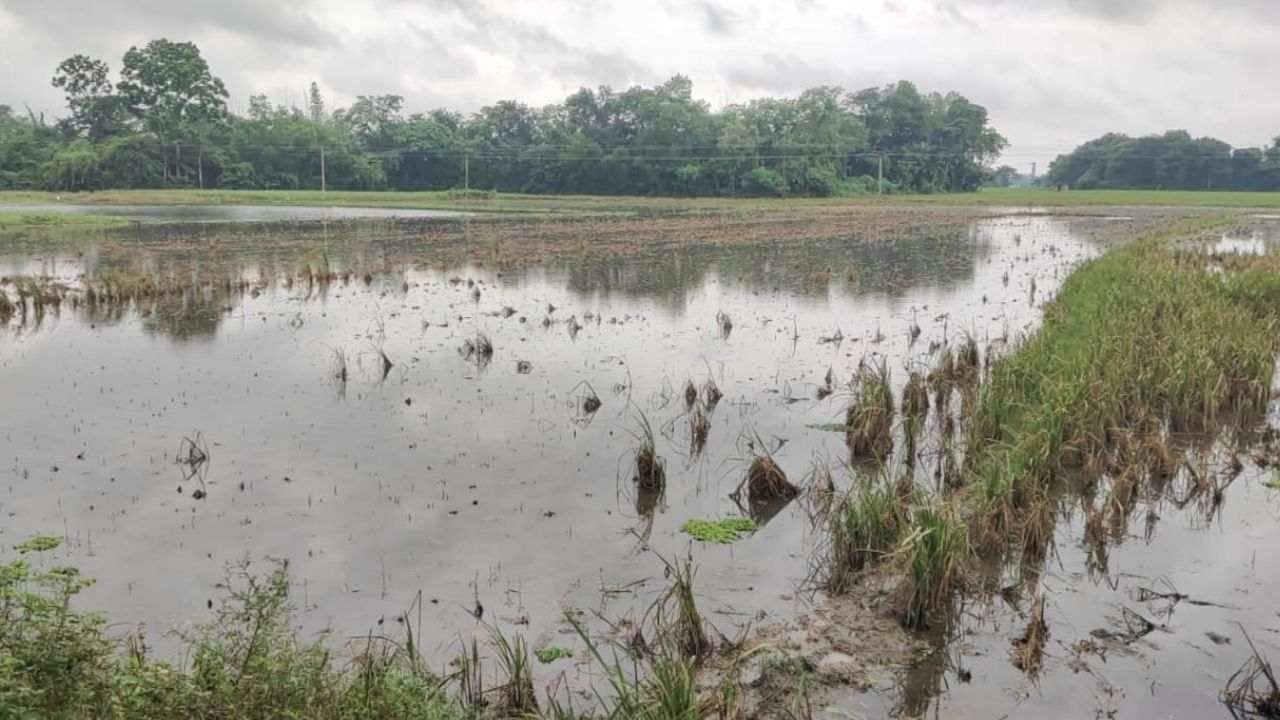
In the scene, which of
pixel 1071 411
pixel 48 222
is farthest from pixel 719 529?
pixel 48 222

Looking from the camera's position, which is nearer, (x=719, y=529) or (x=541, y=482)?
(x=719, y=529)

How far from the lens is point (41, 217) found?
148 feet

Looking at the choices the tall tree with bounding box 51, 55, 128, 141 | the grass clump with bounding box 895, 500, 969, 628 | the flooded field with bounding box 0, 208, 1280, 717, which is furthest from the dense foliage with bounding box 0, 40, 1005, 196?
the grass clump with bounding box 895, 500, 969, 628

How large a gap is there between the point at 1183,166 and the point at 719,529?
401ft

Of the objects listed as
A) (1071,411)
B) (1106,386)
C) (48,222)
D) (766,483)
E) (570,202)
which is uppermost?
(570,202)

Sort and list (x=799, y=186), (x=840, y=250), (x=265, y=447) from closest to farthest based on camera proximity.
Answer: (x=265, y=447) → (x=840, y=250) → (x=799, y=186)

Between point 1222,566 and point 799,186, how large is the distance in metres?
90.2

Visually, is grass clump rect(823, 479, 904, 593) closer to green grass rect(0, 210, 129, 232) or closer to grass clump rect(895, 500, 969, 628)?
grass clump rect(895, 500, 969, 628)

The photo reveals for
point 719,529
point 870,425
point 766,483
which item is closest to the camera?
point 719,529

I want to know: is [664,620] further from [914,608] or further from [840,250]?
[840,250]

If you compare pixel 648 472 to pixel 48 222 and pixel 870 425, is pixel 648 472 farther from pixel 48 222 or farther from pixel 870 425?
pixel 48 222

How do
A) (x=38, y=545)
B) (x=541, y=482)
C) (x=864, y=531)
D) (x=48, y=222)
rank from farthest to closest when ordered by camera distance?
(x=48, y=222) → (x=541, y=482) → (x=38, y=545) → (x=864, y=531)

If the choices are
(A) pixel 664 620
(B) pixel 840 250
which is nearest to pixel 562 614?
(A) pixel 664 620

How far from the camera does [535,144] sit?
112000 millimetres
